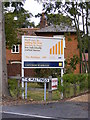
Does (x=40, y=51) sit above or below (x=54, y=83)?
above

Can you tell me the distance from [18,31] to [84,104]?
63.6ft

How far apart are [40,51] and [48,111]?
4554mm

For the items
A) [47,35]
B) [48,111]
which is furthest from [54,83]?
[47,35]

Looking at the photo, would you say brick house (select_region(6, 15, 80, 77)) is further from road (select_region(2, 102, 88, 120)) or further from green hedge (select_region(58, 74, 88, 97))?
road (select_region(2, 102, 88, 120))

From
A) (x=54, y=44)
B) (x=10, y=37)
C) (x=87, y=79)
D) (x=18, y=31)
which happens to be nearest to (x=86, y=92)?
(x=87, y=79)

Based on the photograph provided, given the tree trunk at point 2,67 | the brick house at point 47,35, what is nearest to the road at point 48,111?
the tree trunk at point 2,67

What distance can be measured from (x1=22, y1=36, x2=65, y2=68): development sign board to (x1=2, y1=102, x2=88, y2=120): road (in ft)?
9.41

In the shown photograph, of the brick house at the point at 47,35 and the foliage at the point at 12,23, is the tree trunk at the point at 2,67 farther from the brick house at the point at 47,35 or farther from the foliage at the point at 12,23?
Answer: the brick house at the point at 47,35

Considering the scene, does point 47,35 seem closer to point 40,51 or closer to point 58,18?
point 58,18

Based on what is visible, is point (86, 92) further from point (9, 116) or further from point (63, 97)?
point (9, 116)

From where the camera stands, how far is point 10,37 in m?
28.8

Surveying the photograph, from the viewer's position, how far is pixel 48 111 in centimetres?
1104

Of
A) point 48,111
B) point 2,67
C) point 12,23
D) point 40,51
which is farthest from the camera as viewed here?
point 12,23

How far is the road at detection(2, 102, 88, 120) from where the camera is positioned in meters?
9.95
